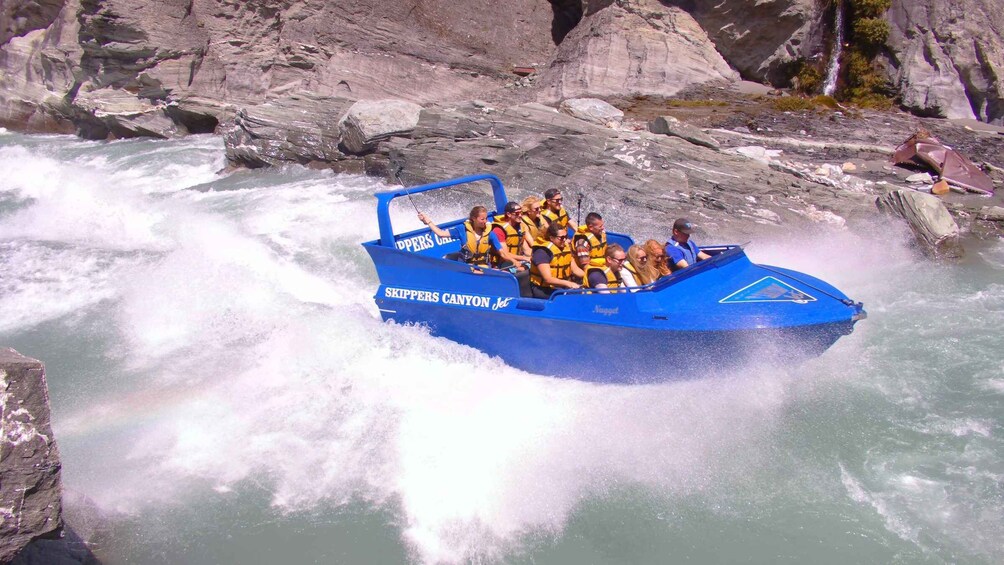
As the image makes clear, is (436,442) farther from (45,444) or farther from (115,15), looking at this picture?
(115,15)

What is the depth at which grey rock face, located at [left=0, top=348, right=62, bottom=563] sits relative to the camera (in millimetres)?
4137

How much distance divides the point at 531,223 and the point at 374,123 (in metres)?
8.16

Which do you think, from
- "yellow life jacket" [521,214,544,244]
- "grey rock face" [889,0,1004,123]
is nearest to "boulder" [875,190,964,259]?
"yellow life jacket" [521,214,544,244]

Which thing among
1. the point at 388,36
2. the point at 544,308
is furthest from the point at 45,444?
the point at 388,36

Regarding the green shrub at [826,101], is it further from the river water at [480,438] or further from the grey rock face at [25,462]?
the grey rock face at [25,462]

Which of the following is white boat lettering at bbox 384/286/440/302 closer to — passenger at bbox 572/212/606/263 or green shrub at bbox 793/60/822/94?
passenger at bbox 572/212/606/263

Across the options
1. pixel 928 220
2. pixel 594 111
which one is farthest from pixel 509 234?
pixel 594 111

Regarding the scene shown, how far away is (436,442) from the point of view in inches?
260

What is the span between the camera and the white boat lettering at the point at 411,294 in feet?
24.8

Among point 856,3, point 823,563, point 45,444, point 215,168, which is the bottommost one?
point 215,168

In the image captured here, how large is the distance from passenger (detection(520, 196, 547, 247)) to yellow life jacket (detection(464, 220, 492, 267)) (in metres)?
0.44

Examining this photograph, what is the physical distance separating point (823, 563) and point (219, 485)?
15.5 ft

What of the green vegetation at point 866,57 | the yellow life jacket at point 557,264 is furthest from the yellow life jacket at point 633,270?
the green vegetation at point 866,57

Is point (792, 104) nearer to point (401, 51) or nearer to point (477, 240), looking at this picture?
point (401, 51)
